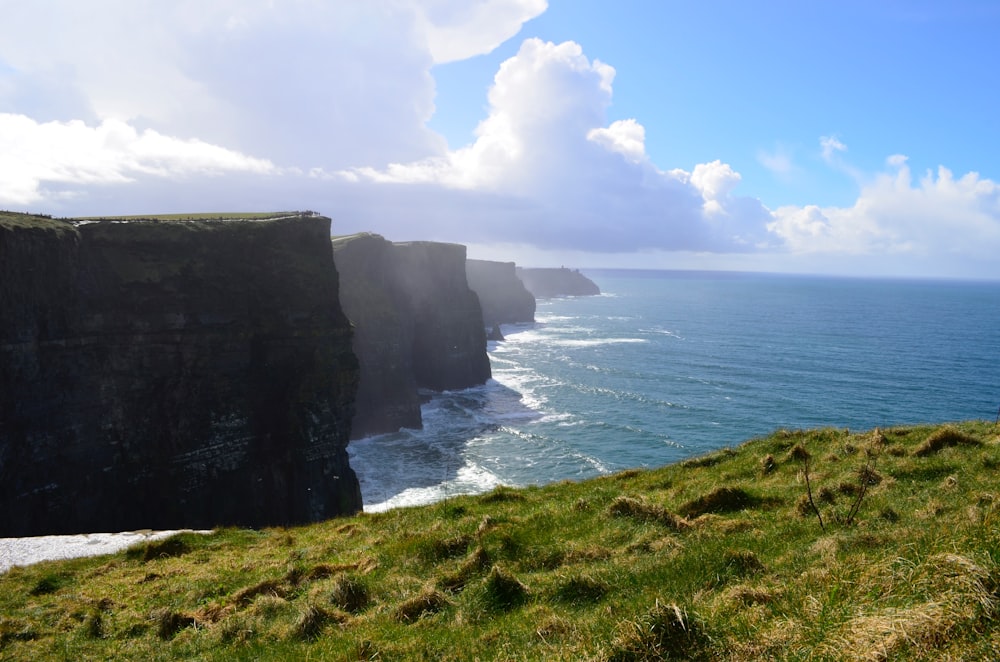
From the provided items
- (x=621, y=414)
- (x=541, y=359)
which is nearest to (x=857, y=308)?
(x=541, y=359)

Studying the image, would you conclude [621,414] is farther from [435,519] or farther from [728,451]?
[435,519]

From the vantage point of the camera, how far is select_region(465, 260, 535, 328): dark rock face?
168 meters

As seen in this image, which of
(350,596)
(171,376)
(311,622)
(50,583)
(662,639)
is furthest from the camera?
(171,376)

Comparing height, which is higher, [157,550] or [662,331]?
[157,550]

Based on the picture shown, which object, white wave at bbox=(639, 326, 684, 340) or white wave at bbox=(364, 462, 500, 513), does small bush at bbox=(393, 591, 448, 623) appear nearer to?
white wave at bbox=(364, 462, 500, 513)

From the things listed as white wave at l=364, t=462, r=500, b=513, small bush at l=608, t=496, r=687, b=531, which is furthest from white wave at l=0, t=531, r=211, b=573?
white wave at l=364, t=462, r=500, b=513

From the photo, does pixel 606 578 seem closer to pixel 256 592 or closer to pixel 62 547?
pixel 256 592

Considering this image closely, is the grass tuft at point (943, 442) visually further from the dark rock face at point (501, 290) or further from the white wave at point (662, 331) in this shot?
the dark rock face at point (501, 290)

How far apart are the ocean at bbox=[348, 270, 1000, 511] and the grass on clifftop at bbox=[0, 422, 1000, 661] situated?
22.3 meters

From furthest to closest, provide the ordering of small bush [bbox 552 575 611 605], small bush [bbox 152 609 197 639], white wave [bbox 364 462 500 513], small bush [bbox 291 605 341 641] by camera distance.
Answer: white wave [bbox 364 462 500 513]
small bush [bbox 152 609 197 639]
small bush [bbox 291 605 341 641]
small bush [bbox 552 575 611 605]

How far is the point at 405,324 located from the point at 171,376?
147ft

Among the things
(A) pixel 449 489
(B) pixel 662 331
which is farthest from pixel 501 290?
(A) pixel 449 489

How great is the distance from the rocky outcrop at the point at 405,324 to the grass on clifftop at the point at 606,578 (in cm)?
4901

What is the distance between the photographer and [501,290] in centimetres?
17312
